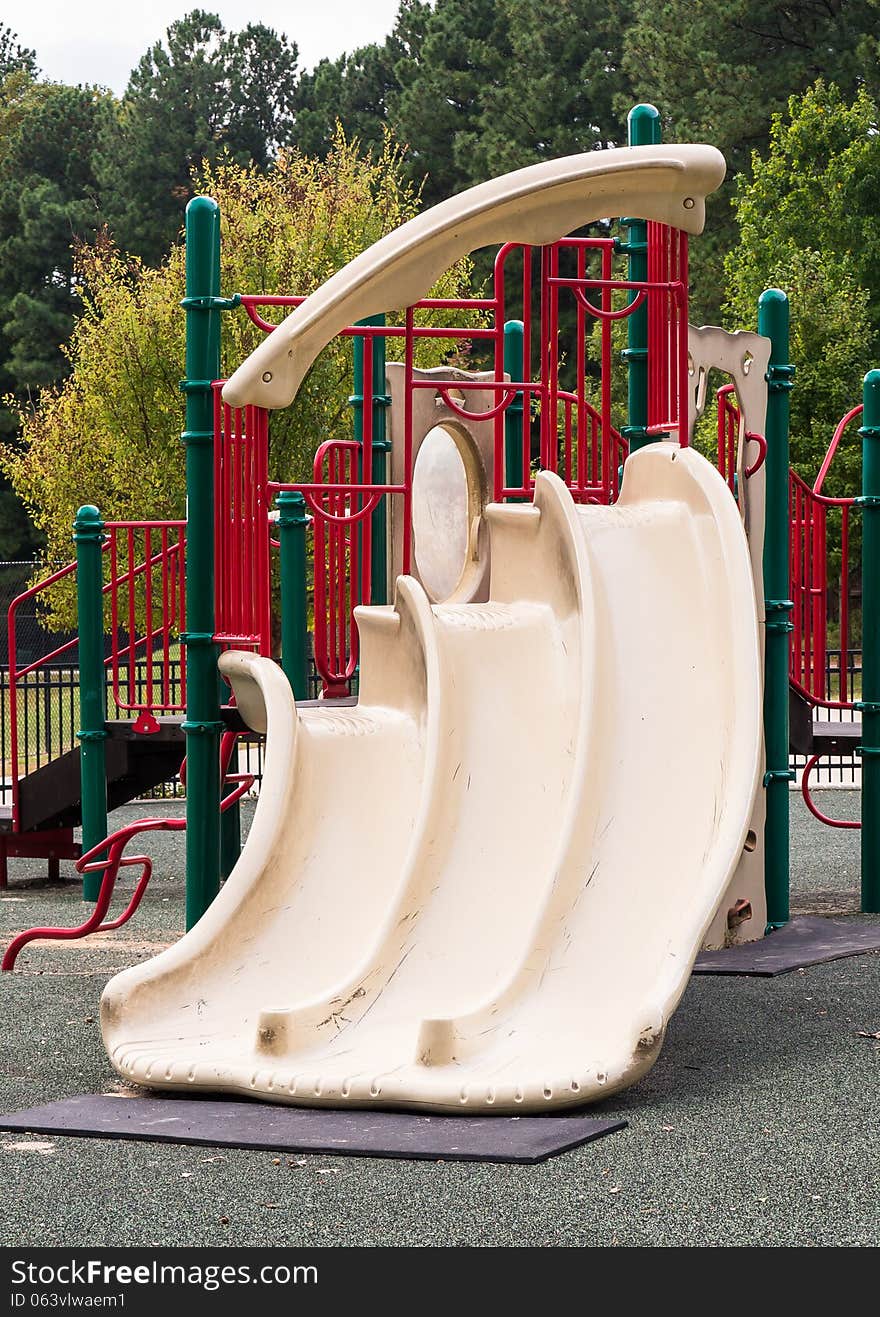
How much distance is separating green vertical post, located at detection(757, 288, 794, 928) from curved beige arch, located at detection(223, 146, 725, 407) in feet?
6.10

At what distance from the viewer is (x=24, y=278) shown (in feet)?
166

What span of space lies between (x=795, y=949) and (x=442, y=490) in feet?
11.5

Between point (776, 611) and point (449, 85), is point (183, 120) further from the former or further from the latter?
point (776, 611)

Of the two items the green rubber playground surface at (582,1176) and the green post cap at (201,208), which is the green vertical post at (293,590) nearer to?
the green post cap at (201,208)

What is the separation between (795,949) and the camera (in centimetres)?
890

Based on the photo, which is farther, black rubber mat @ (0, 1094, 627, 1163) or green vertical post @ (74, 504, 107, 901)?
green vertical post @ (74, 504, 107, 901)

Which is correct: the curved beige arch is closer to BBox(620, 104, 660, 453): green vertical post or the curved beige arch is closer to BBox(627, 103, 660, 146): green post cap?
BBox(620, 104, 660, 453): green vertical post

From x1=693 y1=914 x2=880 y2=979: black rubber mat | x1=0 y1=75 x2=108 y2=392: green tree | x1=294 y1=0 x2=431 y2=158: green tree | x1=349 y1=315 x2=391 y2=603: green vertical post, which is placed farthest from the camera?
x1=294 y1=0 x2=431 y2=158: green tree

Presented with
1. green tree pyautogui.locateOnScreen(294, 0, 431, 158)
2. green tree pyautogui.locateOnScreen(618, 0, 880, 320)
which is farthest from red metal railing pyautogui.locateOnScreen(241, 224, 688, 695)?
green tree pyautogui.locateOnScreen(294, 0, 431, 158)

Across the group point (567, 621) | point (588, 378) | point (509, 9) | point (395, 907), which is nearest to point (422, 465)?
point (567, 621)

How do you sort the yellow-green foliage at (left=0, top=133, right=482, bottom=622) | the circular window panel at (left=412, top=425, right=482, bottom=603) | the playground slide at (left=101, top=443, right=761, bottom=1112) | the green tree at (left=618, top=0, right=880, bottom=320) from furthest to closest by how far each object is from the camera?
the green tree at (left=618, top=0, right=880, bottom=320), the yellow-green foliage at (left=0, top=133, right=482, bottom=622), the circular window panel at (left=412, top=425, right=482, bottom=603), the playground slide at (left=101, top=443, right=761, bottom=1112)

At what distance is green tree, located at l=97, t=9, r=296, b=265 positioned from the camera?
50.3 meters

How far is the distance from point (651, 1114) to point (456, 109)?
149ft
